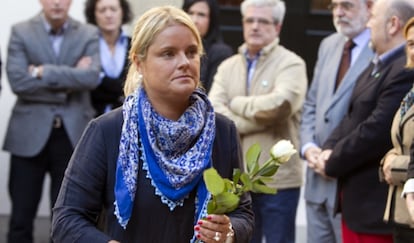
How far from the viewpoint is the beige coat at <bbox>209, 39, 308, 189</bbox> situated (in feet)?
21.0

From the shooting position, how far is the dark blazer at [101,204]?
356cm

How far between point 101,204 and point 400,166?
1.84 meters

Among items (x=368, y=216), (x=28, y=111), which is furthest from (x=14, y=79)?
(x=368, y=216)

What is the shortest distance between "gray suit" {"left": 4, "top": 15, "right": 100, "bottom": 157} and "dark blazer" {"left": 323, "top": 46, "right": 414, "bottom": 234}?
2.42 metres

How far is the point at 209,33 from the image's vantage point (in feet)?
24.6

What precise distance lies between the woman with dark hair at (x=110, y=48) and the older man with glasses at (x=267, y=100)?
1.12 m

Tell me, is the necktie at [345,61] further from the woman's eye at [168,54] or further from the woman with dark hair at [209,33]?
the woman's eye at [168,54]

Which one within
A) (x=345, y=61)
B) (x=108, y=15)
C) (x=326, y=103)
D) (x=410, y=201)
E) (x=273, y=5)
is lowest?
(x=410, y=201)

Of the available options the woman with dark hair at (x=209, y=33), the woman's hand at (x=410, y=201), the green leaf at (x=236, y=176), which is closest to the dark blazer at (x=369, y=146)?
the woman's hand at (x=410, y=201)

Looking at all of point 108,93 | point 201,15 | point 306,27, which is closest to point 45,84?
point 108,93

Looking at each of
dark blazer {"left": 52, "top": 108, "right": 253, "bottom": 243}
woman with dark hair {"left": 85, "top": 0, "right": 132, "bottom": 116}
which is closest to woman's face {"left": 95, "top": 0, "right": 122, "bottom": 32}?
woman with dark hair {"left": 85, "top": 0, "right": 132, "bottom": 116}

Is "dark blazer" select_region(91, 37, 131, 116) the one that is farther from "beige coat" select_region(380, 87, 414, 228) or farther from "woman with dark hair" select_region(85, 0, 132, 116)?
"beige coat" select_region(380, 87, 414, 228)

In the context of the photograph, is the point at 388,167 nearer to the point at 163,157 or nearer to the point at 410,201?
the point at 410,201

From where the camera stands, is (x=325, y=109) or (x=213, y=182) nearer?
(x=213, y=182)
